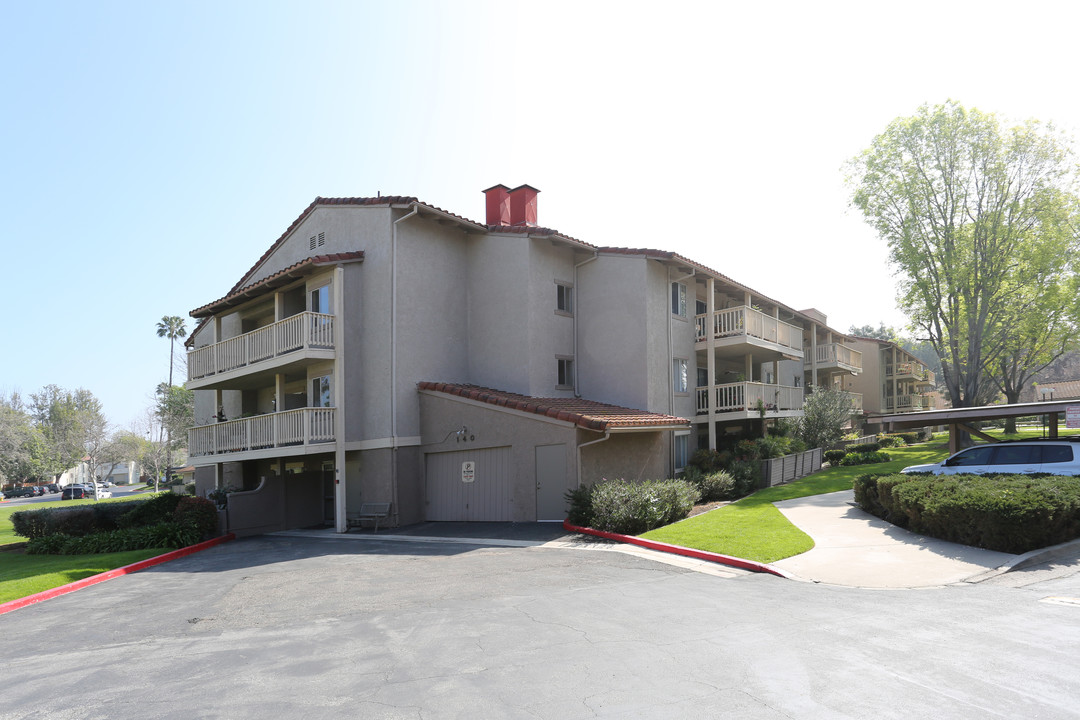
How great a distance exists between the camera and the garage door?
19.8m

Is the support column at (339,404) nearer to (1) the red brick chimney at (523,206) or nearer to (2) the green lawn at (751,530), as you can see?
Result: (1) the red brick chimney at (523,206)

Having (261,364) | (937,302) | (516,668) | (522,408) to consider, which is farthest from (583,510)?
(937,302)

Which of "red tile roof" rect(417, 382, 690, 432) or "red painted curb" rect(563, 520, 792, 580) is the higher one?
"red tile roof" rect(417, 382, 690, 432)

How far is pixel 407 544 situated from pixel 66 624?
7758mm

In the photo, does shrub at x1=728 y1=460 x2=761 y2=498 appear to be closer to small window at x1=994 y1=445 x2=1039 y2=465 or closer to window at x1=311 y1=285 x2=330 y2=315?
small window at x1=994 y1=445 x2=1039 y2=465

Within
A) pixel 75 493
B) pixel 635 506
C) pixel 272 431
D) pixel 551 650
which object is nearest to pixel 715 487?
pixel 635 506

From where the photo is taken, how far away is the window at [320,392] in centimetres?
2233

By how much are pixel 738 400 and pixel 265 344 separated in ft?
54.8

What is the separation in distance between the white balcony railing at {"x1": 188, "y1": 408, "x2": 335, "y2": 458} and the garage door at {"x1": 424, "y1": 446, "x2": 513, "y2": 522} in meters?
3.32

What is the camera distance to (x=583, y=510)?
16.8m

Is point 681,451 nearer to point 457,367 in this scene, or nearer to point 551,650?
point 457,367

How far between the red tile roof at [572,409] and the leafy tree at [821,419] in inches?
362

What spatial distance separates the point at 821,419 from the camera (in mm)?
28516

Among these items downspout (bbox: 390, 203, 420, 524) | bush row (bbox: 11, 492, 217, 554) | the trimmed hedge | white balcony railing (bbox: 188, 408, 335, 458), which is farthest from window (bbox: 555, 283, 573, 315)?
the trimmed hedge
